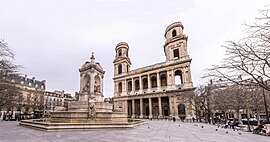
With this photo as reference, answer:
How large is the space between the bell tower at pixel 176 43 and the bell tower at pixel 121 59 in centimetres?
1544

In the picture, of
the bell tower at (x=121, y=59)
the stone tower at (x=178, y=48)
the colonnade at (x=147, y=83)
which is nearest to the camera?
the stone tower at (x=178, y=48)

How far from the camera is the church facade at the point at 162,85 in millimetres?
37875

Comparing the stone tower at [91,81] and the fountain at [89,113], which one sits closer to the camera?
the fountain at [89,113]

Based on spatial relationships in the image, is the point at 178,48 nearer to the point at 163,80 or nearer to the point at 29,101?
the point at 163,80

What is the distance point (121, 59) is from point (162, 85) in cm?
1659

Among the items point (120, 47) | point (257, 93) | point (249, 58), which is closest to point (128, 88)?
point (120, 47)

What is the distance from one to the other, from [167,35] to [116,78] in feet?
72.1

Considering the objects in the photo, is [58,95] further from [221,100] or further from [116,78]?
[221,100]

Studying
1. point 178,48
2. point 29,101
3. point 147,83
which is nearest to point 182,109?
point 147,83

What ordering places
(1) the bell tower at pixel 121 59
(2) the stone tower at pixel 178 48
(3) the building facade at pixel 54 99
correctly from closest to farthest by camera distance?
(2) the stone tower at pixel 178 48, (1) the bell tower at pixel 121 59, (3) the building facade at pixel 54 99

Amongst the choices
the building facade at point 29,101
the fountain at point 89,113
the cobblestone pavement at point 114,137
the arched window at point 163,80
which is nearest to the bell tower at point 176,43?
the arched window at point 163,80

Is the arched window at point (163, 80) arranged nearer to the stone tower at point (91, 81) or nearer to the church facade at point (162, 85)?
the church facade at point (162, 85)

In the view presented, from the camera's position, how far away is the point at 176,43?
139ft

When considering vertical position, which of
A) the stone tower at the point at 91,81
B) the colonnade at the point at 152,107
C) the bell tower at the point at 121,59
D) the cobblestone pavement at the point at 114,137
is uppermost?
the bell tower at the point at 121,59
